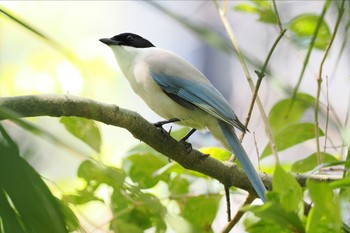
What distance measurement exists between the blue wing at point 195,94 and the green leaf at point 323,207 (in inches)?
57.8

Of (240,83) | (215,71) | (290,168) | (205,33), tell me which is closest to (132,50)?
(290,168)

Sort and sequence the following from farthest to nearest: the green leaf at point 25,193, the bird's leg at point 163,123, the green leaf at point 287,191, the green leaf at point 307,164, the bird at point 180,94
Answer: the bird at point 180,94 → the green leaf at point 307,164 → the bird's leg at point 163,123 → the green leaf at point 287,191 → the green leaf at point 25,193

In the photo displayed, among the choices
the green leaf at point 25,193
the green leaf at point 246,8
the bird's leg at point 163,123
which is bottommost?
the bird's leg at point 163,123

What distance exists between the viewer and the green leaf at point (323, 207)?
0.92 metres

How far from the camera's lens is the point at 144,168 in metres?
1.88

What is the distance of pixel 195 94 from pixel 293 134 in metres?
0.71

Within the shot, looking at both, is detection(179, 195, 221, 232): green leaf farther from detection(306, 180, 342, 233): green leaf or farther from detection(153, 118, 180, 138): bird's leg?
detection(306, 180, 342, 233): green leaf

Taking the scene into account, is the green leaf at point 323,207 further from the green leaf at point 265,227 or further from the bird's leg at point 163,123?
the bird's leg at point 163,123

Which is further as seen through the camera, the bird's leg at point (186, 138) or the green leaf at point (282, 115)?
the green leaf at point (282, 115)

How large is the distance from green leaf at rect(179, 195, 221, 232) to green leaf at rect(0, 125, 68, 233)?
1399 millimetres

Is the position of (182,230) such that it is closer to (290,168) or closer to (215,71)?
(290,168)

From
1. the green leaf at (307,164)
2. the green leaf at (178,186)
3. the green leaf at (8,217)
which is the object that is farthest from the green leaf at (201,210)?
the green leaf at (8,217)

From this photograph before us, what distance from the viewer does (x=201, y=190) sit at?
1.95 metres

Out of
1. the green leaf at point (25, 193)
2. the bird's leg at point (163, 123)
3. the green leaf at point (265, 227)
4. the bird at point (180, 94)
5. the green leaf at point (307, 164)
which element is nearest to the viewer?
the green leaf at point (25, 193)
